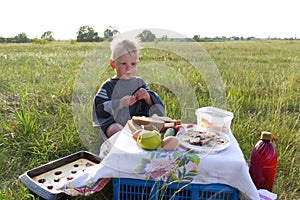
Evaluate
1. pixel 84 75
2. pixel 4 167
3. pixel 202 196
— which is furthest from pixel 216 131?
pixel 4 167

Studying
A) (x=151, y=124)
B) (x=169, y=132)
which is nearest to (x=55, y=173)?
(x=151, y=124)

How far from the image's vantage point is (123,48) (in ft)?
7.54

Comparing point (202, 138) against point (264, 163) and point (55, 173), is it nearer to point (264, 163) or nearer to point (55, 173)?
point (264, 163)

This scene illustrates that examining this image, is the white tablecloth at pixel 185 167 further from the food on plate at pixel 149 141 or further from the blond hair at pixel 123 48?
the blond hair at pixel 123 48

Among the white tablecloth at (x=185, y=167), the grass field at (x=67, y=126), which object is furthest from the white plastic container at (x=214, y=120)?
the grass field at (x=67, y=126)

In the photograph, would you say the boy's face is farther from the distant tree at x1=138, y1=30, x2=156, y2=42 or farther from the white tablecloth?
the white tablecloth

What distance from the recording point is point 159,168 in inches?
62.3

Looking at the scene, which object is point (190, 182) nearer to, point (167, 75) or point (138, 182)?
point (138, 182)

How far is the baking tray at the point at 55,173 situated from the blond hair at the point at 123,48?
0.89 m

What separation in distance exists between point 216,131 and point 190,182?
54 cm

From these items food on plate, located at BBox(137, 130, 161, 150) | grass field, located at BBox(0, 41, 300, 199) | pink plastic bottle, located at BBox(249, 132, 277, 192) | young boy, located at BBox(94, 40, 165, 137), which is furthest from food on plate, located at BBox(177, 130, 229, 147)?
young boy, located at BBox(94, 40, 165, 137)

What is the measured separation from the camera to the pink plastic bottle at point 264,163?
191 centimetres

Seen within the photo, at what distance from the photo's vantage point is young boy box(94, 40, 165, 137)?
235cm

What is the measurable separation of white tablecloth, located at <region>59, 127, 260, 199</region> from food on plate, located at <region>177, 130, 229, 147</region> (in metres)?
0.10
